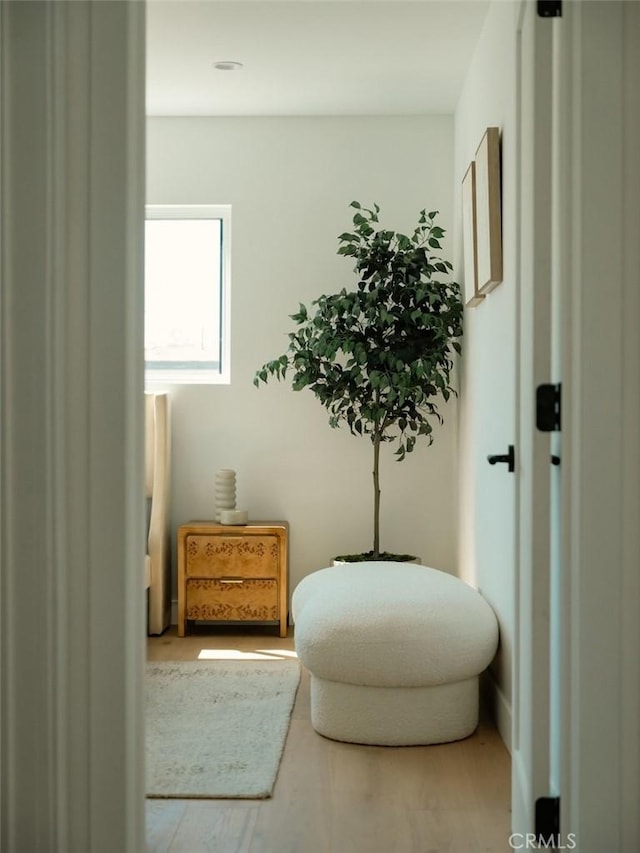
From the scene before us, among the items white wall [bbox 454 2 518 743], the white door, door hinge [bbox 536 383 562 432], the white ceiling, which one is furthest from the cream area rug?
the white ceiling

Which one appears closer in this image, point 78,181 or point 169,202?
point 78,181

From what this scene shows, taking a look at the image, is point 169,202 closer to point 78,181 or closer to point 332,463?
point 332,463

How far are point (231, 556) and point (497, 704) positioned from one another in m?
1.73

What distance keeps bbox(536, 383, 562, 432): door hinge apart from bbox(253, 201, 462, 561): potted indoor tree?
8.31ft

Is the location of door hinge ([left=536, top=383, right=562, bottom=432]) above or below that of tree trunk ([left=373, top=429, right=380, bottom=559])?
above

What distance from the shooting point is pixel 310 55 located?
4152 millimetres

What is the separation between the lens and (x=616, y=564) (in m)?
1.82

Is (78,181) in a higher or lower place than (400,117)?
lower

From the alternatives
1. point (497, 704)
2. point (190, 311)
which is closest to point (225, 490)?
point (190, 311)

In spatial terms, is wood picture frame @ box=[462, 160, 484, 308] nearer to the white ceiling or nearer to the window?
the white ceiling

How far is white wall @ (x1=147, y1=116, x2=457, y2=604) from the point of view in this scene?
201 inches

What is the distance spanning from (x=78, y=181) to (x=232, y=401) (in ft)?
11.2

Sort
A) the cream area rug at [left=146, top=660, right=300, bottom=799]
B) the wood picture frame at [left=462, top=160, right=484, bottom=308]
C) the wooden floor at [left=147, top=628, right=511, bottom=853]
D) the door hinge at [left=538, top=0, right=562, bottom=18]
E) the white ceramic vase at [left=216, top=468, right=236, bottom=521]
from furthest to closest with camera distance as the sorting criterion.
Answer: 1. the white ceramic vase at [left=216, top=468, right=236, bottom=521]
2. the wood picture frame at [left=462, top=160, right=484, bottom=308]
3. the cream area rug at [left=146, top=660, right=300, bottom=799]
4. the wooden floor at [left=147, top=628, right=511, bottom=853]
5. the door hinge at [left=538, top=0, right=562, bottom=18]

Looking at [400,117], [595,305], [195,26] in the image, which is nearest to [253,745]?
[595,305]
